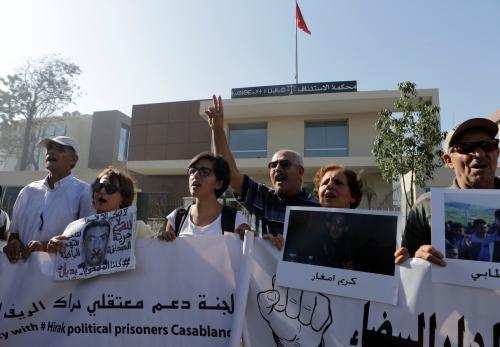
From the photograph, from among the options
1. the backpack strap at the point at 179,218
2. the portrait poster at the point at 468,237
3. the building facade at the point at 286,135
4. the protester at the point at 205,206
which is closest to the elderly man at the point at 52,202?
the backpack strap at the point at 179,218

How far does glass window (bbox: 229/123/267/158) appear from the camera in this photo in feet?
63.2

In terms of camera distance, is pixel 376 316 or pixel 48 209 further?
pixel 48 209

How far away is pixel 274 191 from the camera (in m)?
3.35

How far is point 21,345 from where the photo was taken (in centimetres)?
269

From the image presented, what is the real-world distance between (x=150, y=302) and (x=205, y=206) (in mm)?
757

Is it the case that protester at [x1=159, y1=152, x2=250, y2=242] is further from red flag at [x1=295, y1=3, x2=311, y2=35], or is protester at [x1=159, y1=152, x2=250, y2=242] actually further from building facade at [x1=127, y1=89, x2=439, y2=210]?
red flag at [x1=295, y1=3, x2=311, y2=35]

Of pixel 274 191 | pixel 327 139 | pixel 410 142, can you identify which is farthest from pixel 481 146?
pixel 327 139

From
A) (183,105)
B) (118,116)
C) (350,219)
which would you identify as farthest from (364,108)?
(118,116)

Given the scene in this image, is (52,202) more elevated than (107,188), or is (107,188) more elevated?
(107,188)

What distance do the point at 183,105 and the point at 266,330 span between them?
2113 cm

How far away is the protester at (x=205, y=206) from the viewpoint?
8.93 ft

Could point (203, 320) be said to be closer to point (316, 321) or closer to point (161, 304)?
point (161, 304)

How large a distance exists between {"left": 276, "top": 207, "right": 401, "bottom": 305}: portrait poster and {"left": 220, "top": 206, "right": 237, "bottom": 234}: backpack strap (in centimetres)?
49

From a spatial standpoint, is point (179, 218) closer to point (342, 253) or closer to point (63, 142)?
point (342, 253)
